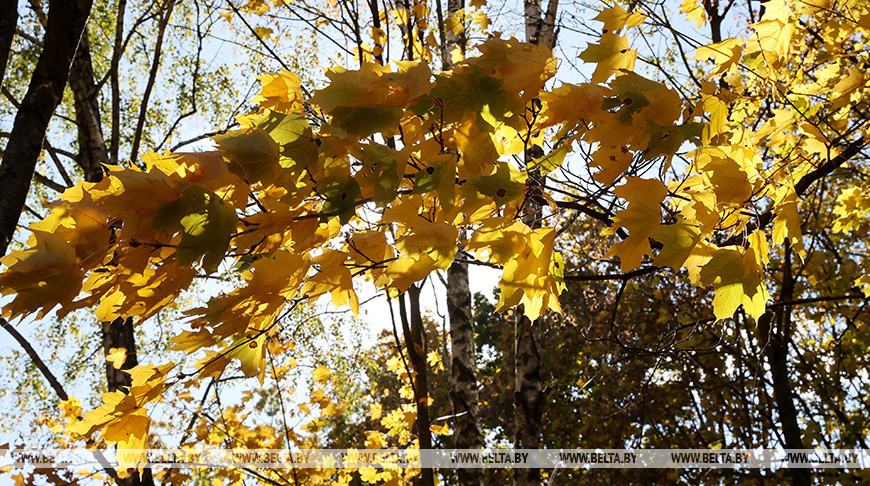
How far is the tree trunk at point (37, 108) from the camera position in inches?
71.1

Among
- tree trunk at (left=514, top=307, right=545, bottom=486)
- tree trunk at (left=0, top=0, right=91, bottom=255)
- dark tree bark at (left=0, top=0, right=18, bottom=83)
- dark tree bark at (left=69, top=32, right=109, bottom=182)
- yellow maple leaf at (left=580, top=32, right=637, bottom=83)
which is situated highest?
dark tree bark at (left=69, top=32, right=109, bottom=182)

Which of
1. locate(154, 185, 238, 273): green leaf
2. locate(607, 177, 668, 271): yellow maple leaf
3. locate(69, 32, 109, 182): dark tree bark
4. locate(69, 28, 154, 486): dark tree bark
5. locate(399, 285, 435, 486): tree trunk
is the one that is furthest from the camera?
locate(69, 32, 109, 182): dark tree bark

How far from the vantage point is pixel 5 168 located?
181 centimetres

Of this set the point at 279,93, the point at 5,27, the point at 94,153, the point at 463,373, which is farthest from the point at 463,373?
the point at 94,153

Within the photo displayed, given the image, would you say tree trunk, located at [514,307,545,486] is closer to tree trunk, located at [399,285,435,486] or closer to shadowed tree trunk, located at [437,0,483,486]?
shadowed tree trunk, located at [437,0,483,486]

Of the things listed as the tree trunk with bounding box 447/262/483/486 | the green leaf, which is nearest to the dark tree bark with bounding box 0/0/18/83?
the green leaf

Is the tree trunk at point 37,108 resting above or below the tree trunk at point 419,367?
above

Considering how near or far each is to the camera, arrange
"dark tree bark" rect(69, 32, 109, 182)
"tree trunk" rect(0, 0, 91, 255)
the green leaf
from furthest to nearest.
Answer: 1. "dark tree bark" rect(69, 32, 109, 182)
2. "tree trunk" rect(0, 0, 91, 255)
3. the green leaf

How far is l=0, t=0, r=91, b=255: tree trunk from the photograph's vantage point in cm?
181

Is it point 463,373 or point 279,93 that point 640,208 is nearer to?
point 279,93

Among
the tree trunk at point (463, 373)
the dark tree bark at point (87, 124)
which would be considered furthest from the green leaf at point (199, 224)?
the dark tree bark at point (87, 124)

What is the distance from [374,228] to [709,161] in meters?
0.70

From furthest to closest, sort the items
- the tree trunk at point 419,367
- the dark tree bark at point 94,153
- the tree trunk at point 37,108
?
the dark tree bark at point 94,153 → the tree trunk at point 419,367 → the tree trunk at point 37,108

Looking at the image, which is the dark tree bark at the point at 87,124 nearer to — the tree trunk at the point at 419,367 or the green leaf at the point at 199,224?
the tree trunk at the point at 419,367
